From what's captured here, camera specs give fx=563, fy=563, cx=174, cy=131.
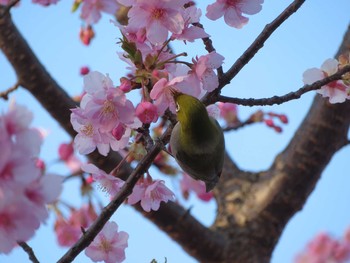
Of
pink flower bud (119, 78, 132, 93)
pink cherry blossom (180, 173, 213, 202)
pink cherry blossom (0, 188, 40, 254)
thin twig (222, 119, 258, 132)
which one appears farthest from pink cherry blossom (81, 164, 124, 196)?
pink cherry blossom (180, 173, 213, 202)

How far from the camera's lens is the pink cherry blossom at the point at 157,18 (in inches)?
48.2

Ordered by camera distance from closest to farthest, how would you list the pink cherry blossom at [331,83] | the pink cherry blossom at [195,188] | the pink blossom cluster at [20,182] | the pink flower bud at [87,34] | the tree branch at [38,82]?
the pink blossom cluster at [20,182] < the pink cherry blossom at [331,83] < the tree branch at [38,82] < the pink flower bud at [87,34] < the pink cherry blossom at [195,188]

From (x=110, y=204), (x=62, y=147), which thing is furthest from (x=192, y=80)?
(x=62, y=147)

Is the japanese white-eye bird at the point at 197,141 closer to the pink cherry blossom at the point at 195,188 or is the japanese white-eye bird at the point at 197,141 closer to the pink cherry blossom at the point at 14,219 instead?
the pink cherry blossom at the point at 14,219

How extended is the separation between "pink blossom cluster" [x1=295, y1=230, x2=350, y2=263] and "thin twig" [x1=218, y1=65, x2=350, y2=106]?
262 cm

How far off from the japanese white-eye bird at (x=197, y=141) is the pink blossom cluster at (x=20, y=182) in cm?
27

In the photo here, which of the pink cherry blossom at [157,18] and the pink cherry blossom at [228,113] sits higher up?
the pink cherry blossom at [228,113]

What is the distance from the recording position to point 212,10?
4.54 feet

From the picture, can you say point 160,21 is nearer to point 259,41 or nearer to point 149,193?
point 259,41

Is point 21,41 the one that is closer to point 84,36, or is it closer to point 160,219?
point 84,36

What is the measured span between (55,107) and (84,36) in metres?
0.79

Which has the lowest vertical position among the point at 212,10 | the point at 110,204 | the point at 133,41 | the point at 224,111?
the point at 110,204

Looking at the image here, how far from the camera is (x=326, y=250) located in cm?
377

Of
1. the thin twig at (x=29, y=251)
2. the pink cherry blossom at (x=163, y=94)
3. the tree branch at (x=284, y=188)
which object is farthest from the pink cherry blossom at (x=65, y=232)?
the pink cherry blossom at (x=163, y=94)
